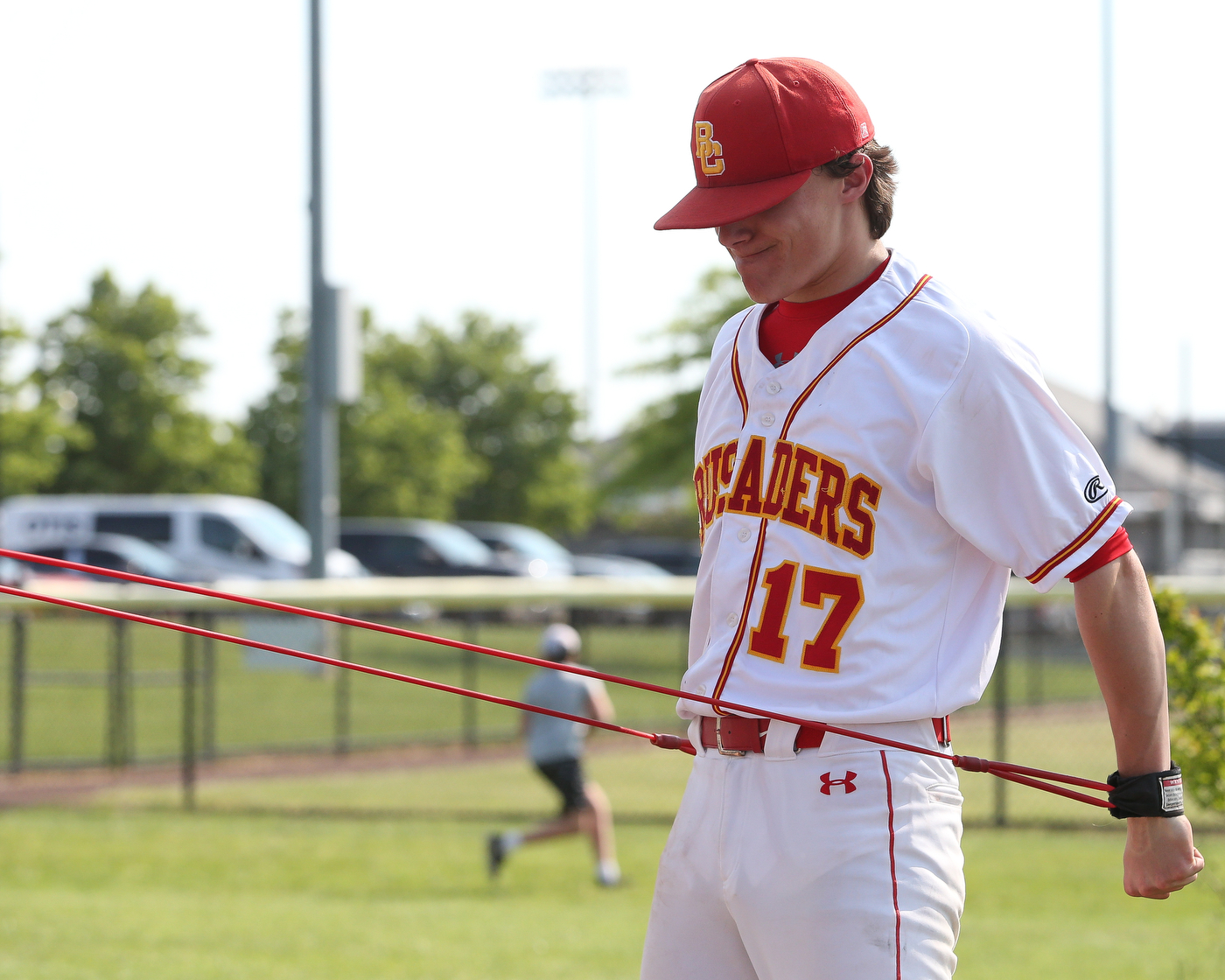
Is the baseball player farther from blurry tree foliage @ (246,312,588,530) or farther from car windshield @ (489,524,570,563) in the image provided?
blurry tree foliage @ (246,312,588,530)

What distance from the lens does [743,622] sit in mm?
2162

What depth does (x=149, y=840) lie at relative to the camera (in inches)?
384

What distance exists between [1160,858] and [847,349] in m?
0.83

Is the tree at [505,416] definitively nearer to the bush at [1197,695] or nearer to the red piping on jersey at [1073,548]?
the bush at [1197,695]

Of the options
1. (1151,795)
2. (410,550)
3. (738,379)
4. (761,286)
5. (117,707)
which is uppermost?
(761,286)

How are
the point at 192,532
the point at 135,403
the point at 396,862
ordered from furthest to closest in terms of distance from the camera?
the point at 135,403 → the point at 192,532 → the point at 396,862

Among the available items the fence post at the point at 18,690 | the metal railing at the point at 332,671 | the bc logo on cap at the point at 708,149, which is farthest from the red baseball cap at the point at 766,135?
the fence post at the point at 18,690

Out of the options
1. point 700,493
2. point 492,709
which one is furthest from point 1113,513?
point 492,709

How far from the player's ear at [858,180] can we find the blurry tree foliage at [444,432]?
45509mm

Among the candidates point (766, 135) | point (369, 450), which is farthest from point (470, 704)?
point (369, 450)

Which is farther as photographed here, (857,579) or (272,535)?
(272,535)

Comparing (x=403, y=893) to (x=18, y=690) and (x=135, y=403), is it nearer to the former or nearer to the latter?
(x=18, y=690)

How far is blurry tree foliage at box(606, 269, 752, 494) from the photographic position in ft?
98.2

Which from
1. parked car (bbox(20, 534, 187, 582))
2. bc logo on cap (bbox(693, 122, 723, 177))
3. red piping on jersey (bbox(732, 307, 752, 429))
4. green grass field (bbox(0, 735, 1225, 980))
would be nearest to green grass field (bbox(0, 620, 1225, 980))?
green grass field (bbox(0, 735, 1225, 980))
